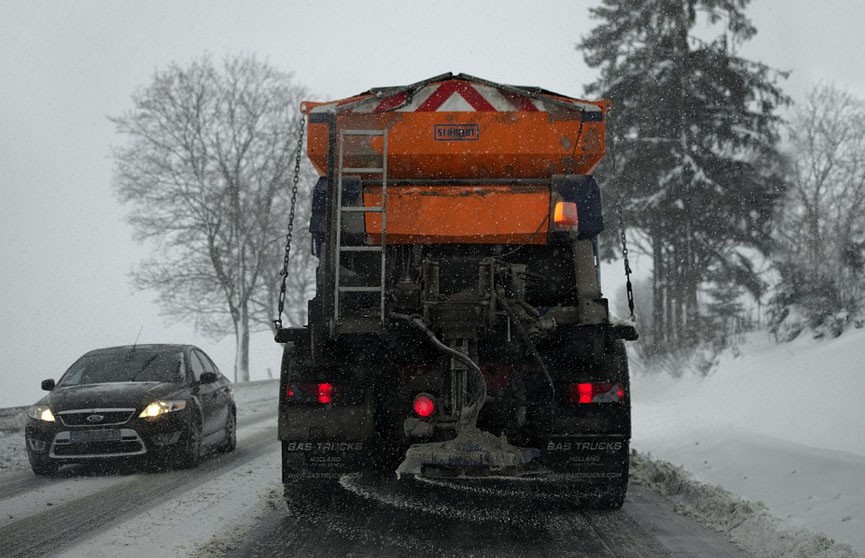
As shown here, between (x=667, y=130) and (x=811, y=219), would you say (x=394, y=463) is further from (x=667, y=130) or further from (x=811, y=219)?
(x=811, y=219)

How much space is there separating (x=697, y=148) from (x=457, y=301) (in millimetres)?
20256

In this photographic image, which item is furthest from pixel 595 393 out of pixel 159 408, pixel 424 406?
pixel 159 408

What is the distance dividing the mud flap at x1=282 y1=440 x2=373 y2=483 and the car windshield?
15.9 feet

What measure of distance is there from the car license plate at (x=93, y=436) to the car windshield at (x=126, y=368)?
125 centimetres

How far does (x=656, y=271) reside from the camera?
27.4 metres

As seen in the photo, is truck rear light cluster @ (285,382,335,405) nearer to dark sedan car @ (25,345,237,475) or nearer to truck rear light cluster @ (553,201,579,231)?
truck rear light cluster @ (553,201,579,231)

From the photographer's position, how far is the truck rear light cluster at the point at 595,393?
6.51m

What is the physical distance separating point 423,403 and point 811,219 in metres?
34.8

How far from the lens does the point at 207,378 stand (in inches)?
441

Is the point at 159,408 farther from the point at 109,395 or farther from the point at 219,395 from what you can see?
the point at 219,395

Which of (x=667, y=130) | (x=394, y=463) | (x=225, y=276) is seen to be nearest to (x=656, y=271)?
(x=667, y=130)

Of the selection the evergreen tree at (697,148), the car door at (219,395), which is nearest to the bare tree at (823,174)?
the evergreen tree at (697,148)

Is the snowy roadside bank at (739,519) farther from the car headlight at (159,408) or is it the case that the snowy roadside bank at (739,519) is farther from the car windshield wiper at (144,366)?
the car windshield wiper at (144,366)

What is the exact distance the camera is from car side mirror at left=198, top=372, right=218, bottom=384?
36.4 ft
